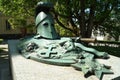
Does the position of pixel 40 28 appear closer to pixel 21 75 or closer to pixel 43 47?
pixel 43 47

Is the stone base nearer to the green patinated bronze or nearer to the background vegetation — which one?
the green patinated bronze

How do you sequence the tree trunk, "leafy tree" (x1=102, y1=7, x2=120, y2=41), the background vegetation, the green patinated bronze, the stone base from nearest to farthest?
the stone base < the green patinated bronze < the background vegetation < the tree trunk < "leafy tree" (x1=102, y1=7, x2=120, y2=41)

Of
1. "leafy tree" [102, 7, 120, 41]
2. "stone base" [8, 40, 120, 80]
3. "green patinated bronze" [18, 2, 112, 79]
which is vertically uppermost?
"leafy tree" [102, 7, 120, 41]

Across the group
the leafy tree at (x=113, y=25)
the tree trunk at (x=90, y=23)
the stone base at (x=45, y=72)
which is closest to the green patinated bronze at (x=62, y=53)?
the stone base at (x=45, y=72)

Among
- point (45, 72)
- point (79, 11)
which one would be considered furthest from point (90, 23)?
point (45, 72)

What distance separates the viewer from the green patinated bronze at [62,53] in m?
5.15

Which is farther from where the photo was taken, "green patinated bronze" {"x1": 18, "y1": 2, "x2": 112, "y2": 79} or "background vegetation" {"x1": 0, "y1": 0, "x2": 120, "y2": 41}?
"background vegetation" {"x1": 0, "y1": 0, "x2": 120, "y2": 41}

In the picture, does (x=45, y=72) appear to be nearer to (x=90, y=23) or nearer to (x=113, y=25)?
(x=90, y=23)

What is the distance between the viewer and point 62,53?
19.6ft

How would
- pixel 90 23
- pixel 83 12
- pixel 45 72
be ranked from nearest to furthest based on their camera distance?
pixel 45 72
pixel 83 12
pixel 90 23

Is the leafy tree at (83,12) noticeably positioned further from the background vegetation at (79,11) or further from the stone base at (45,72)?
the stone base at (45,72)

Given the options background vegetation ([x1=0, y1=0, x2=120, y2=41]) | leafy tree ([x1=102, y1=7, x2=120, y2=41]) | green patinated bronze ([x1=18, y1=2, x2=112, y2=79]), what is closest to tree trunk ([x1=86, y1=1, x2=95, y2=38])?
background vegetation ([x1=0, y1=0, x2=120, y2=41])

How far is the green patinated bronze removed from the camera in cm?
515

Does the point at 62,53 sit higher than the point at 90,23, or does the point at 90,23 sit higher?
the point at 90,23
